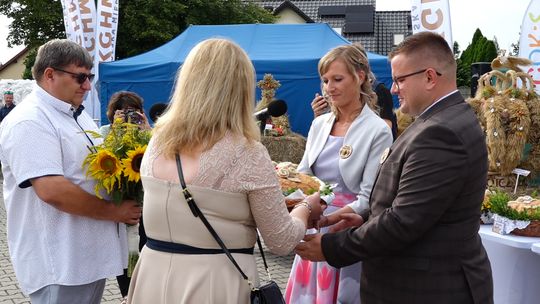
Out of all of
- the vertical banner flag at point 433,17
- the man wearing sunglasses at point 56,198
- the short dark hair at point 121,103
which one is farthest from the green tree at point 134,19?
the man wearing sunglasses at point 56,198

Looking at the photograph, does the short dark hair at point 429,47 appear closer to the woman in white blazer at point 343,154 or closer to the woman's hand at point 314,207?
the woman's hand at point 314,207

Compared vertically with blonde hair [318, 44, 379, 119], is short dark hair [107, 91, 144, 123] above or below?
below

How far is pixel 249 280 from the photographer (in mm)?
2037

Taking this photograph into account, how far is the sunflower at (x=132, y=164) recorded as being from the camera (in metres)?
2.48

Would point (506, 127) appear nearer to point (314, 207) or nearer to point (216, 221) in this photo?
point (314, 207)

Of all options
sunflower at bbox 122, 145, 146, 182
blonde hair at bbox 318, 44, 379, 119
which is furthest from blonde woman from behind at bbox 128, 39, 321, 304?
blonde hair at bbox 318, 44, 379, 119

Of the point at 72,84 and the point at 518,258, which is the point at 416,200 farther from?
the point at 518,258

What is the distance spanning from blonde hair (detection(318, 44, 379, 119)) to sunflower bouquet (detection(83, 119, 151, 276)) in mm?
1043

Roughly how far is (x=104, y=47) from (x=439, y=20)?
6.74 m

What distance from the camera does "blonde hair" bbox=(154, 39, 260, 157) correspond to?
1.91 m

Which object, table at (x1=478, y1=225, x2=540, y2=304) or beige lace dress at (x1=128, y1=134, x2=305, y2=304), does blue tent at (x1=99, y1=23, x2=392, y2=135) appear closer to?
table at (x1=478, y1=225, x2=540, y2=304)

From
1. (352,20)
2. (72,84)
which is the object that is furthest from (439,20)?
(352,20)

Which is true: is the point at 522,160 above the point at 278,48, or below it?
below

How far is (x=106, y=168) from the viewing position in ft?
8.11
